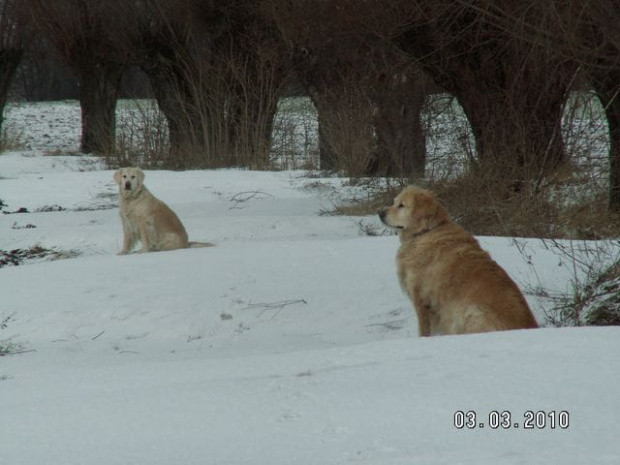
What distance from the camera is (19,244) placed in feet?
37.6

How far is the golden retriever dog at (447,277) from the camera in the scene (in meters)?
5.72

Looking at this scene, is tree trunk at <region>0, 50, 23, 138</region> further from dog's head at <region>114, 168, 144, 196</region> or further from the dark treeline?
dog's head at <region>114, 168, 144, 196</region>

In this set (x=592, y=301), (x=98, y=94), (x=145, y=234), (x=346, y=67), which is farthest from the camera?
(x=98, y=94)

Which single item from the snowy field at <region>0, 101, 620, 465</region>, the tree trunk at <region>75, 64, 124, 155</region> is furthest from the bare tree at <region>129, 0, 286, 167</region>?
the snowy field at <region>0, 101, 620, 465</region>

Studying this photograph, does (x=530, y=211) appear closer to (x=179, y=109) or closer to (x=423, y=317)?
(x=423, y=317)

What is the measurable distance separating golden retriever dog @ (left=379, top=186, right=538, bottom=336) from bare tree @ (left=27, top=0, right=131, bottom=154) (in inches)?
614

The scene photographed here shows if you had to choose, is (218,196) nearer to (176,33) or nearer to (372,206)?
(372,206)

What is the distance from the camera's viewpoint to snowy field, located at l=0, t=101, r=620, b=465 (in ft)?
11.1

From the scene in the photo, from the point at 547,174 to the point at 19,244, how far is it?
6565mm

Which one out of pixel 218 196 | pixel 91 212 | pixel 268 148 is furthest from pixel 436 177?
pixel 268 148

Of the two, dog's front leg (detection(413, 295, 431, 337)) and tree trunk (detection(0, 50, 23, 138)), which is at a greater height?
tree trunk (detection(0, 50, 23, 138))

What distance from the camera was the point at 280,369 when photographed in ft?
15.4

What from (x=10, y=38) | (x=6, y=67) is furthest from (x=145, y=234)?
(x=6, y=67)

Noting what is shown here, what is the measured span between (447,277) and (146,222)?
542 cm
